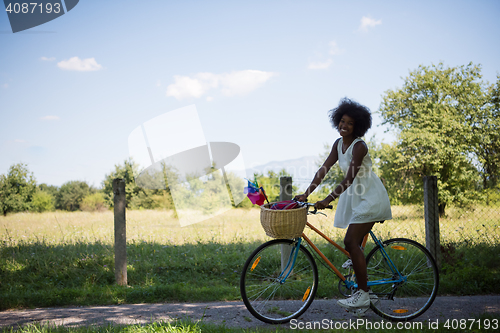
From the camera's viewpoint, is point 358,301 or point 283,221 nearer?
point 283,221

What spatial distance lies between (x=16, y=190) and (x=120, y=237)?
29.3 m

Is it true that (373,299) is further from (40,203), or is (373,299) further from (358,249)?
(40,203)

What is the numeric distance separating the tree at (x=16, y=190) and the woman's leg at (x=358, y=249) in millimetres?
29856

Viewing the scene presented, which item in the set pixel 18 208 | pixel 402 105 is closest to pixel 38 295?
pixel 402 105

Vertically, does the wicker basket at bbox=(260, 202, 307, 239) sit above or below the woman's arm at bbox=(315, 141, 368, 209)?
below

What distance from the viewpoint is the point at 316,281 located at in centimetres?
359

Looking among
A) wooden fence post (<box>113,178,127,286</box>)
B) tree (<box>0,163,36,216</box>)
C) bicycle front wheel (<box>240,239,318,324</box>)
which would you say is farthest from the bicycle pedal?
tree (<box>0,163,36,216</box>)

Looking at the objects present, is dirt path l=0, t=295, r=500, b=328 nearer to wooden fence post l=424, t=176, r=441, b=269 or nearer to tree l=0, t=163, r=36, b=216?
wooden fence post l=424, t=176, r=441, b=269

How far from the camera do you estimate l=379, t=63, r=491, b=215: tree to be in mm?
19914

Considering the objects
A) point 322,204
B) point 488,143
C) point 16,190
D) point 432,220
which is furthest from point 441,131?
point 16,190

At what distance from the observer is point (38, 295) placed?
4504 millimetres

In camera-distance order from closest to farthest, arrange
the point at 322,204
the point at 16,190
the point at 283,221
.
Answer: the point at 283,221
the point at 322,204
the point at 16,190

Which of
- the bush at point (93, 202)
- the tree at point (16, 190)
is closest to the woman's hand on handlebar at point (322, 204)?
the tree at point (16, 190)

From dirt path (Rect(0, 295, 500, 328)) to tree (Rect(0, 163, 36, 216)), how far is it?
27.2m
